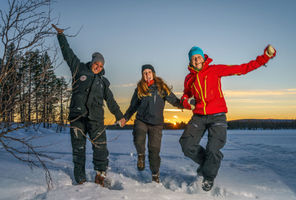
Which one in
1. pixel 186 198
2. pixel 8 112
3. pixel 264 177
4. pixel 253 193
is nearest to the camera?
pixel 8 112

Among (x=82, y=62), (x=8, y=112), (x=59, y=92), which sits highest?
(x=82, y=62)

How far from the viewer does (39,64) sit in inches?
99.3

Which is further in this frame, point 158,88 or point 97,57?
point 158,88

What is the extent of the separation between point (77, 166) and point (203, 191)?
1.79 m

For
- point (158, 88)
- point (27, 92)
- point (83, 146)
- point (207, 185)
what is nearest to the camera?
point (27, 92)

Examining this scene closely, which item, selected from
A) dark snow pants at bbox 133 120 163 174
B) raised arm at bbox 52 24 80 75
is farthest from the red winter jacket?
raised arm at bbox 52 24 80 75

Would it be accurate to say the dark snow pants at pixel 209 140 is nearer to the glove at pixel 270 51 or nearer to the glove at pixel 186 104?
the glove at pixel 186 104

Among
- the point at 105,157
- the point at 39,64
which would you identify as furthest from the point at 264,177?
the point at 39,64

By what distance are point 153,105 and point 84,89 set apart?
1.11 meters

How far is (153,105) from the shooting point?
12.8 ft

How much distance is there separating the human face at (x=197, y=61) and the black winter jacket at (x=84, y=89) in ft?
4.65

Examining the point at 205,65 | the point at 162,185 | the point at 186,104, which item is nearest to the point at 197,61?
the point at 205,65

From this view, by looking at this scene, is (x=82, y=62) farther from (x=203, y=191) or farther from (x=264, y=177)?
(x=264, y=177)

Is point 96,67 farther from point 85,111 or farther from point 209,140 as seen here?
point 209,140
